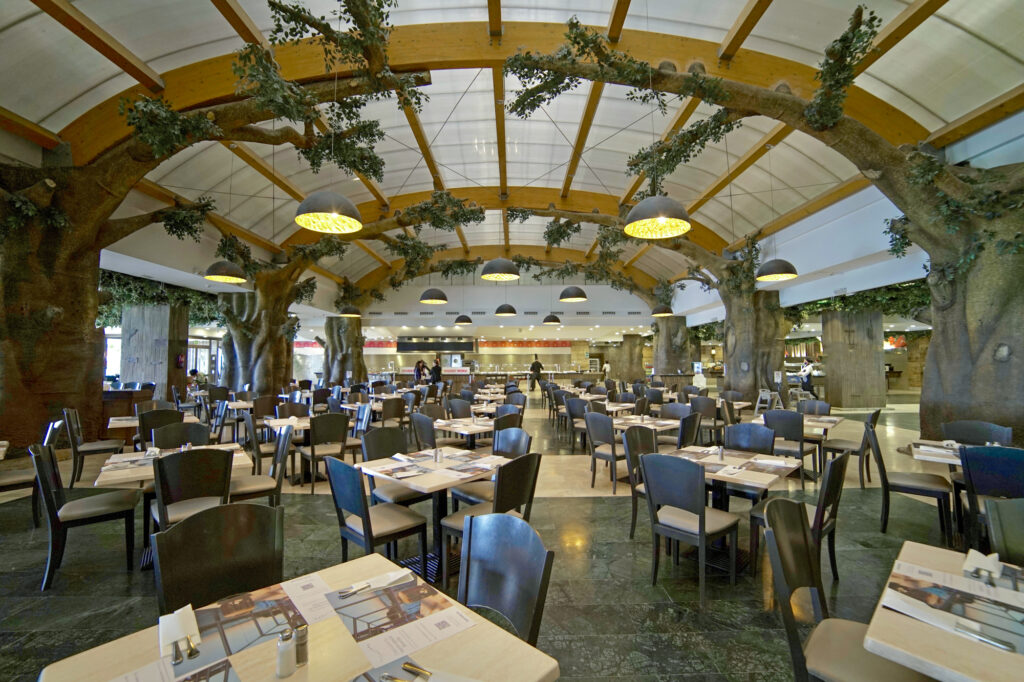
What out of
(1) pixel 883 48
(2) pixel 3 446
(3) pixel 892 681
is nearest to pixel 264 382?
(2) pixel 3 446

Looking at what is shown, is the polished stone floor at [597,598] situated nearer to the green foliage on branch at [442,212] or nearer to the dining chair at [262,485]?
the dining chair at [262,485]

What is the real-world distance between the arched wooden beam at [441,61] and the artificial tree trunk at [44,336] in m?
1.63

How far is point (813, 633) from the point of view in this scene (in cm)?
178

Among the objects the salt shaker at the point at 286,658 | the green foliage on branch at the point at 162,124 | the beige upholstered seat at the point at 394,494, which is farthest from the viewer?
the green foliage on branch at the point at 162,124

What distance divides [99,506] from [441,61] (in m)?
6.44

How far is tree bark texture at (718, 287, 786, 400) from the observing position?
1123 centimetres

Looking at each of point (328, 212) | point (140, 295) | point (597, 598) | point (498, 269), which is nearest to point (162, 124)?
point (328, 212)

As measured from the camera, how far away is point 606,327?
66.2 feet

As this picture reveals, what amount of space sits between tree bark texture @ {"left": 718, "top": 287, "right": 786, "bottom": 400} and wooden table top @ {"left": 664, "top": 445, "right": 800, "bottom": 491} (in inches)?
328

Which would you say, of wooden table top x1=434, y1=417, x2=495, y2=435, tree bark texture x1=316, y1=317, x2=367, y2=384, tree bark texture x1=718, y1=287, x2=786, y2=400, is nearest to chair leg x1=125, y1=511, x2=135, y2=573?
wooden table top x1=434, y1=417, x2=495, y2=435

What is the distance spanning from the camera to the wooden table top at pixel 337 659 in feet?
3.65

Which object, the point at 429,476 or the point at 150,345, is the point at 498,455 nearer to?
the point at 429,476

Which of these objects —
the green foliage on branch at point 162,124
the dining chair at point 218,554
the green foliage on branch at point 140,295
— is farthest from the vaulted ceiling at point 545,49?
the dining chair at point 218,554

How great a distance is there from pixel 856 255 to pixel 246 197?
1322 centimetres
